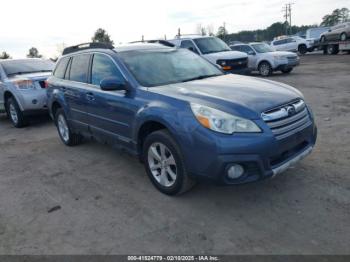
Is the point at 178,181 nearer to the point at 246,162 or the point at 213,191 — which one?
the point at 213,191

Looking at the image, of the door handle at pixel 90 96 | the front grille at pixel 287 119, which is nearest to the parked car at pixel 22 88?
the door handle at pixel 90 96

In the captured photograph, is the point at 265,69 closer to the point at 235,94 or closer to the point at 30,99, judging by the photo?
the point at 30,99

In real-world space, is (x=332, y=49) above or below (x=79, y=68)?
below

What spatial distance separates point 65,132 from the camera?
247 inches

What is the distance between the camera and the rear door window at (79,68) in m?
5.20

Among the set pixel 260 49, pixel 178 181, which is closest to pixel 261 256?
pixel 178 181

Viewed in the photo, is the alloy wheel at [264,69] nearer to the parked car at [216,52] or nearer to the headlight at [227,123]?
the parked car at [216,52]

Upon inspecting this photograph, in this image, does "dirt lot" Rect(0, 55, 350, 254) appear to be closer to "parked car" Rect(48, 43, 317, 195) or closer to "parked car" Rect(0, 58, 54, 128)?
"parked car" Rect(48, 43, 317, 195)

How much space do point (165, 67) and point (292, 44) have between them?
26.5 meters

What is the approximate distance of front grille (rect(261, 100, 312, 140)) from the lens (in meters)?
3.31

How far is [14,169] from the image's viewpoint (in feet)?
17.6

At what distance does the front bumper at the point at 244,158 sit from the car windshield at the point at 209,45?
993 centimetres

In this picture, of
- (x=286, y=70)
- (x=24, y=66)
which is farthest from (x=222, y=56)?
(x=24, y=66)

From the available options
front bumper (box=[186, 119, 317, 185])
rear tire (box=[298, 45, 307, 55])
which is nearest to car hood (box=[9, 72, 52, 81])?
front bumper (box=[186, 119, 317, 185])
